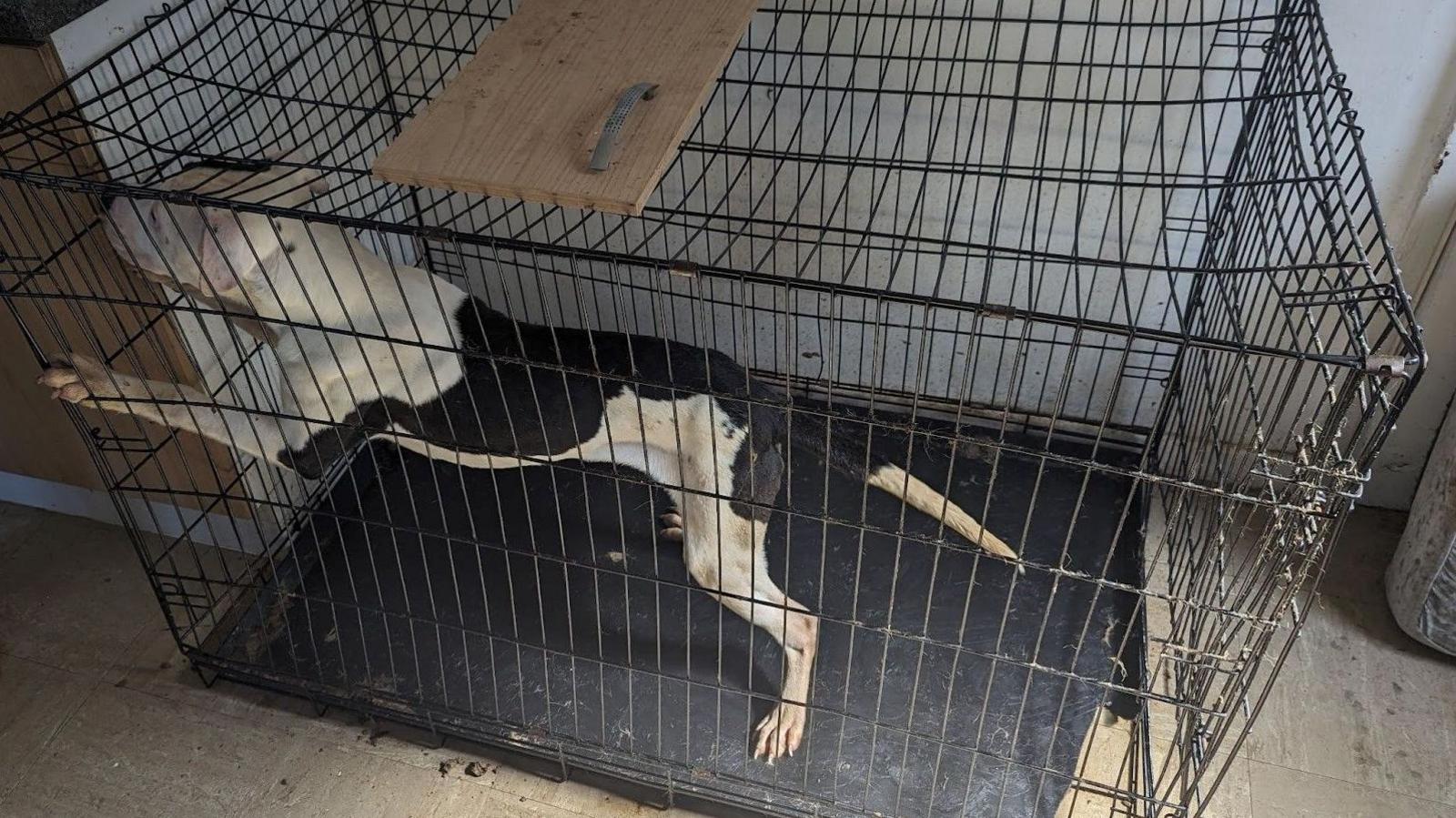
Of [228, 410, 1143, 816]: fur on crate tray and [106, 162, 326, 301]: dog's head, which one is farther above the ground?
[106, 162, 326, 301]: dog's head

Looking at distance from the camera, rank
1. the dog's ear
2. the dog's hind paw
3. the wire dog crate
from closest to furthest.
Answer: the dog's ear, the wire dog crate, the dog's hind paw

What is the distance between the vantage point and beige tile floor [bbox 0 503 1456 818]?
1.92m

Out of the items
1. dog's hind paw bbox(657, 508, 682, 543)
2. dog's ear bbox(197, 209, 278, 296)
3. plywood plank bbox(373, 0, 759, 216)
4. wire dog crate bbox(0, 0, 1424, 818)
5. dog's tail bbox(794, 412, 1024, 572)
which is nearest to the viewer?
plywood plank bbox(373, 0, 759, 216)

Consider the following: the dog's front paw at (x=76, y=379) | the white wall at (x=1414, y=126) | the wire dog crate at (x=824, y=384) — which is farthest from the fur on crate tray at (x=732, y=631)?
the white wall at (x=1414, y=126)

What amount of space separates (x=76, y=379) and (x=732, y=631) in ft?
4.02

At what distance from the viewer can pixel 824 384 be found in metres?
2.59

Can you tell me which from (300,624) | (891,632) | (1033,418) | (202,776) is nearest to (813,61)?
(1033,418)

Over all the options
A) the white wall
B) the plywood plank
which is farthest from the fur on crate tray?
the white wall

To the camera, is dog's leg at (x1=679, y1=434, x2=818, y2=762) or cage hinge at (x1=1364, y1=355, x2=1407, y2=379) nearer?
cage hinge at (x1=1364, y1=355, x2=1407, y2=379)

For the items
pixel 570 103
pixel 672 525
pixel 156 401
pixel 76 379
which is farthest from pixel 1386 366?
pixel 76 379

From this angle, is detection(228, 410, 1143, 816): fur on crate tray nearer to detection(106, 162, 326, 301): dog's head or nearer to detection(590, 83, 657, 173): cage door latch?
detection(106, 162, 326, 301): dog's head

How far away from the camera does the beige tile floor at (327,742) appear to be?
6.29ft

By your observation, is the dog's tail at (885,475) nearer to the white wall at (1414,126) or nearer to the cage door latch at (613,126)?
the cage door latch at (613,126)

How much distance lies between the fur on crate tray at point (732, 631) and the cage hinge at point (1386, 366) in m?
0.73
